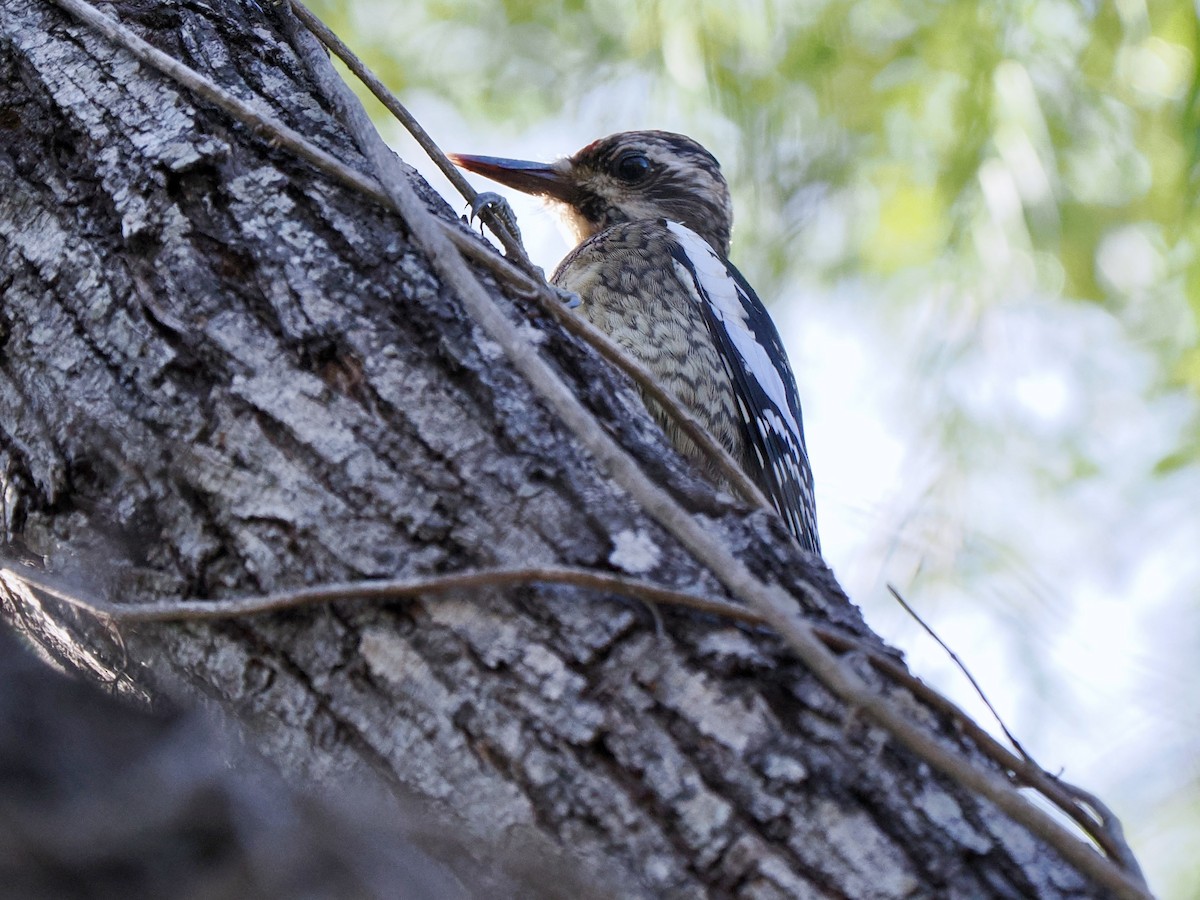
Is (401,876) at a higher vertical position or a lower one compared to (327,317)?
lower

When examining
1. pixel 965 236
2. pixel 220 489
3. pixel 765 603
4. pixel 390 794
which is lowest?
pixel 390 794

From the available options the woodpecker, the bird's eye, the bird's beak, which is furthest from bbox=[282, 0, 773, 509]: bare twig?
the bird's eye

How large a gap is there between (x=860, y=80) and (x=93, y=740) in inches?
109

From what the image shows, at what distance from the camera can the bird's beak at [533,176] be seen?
10.3 feet

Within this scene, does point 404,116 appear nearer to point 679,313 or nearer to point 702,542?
point 702,542

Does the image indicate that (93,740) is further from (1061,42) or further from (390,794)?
(1061,42)

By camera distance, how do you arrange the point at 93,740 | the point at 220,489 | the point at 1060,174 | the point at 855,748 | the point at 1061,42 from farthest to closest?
1. the point at 1060,174
2. the point at 1061,42
3. the point at 220,489
4. the point at 855,748
5. the point at 93,740

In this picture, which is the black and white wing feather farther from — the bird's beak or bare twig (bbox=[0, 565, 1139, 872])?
bare twig (bbox=[0, 565, 1139, 872])

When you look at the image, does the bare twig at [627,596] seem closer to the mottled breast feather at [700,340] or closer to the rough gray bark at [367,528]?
the rough gray bark at [367,528]

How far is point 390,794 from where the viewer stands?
36.4 inches

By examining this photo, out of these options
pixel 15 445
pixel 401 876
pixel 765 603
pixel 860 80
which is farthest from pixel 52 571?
pixel 860 80

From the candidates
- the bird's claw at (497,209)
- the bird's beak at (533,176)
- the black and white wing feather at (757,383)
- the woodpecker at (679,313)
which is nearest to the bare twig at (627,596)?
the bird's claw at (497,209)

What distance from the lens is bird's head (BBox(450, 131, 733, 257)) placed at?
3.20 meters

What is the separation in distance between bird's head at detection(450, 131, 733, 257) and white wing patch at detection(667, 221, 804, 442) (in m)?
0.41
